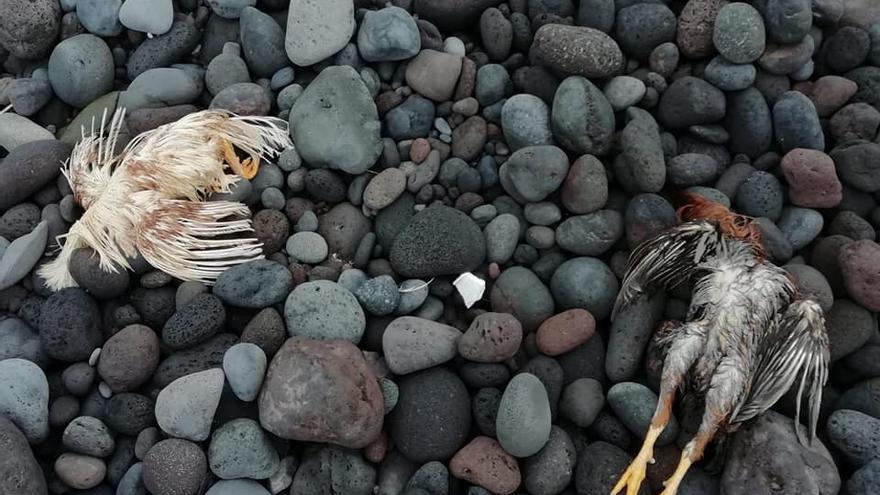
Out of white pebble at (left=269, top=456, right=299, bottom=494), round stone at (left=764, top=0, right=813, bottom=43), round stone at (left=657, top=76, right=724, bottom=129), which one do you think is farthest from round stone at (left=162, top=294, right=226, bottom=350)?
round stone at (left=764, top=0, right=813, bottom=43)

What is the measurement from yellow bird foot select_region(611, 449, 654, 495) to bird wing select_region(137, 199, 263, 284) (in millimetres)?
1812

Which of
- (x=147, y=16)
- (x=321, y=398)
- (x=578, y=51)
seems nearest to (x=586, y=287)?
(x=578, y=51)

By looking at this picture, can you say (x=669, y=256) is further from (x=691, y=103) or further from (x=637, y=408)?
(x=691, y=103)

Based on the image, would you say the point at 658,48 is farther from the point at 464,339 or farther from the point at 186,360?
the point at 186,360

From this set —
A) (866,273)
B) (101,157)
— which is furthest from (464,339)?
(101,157)

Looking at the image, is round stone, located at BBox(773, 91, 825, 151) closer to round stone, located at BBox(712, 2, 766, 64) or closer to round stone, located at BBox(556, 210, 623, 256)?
round stone, located at BBox(712, 2, 766, 64)

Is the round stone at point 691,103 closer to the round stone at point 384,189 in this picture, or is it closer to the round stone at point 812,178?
the round stone at point 812,178

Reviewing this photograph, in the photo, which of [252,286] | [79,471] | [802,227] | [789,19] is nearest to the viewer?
[79,471]

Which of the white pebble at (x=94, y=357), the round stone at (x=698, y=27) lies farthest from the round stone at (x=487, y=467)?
the round stone at (x=698, y=27)

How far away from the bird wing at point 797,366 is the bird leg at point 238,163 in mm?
2343

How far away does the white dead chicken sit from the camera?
3.05 metres

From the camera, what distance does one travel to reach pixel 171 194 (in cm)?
320

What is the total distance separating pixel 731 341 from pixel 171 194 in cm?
252

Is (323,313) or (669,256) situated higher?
(669,256)
